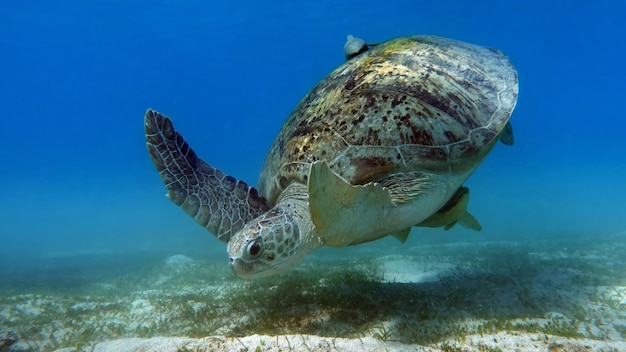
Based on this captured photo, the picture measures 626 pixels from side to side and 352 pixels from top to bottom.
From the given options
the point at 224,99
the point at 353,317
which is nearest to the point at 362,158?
the point at 353,317

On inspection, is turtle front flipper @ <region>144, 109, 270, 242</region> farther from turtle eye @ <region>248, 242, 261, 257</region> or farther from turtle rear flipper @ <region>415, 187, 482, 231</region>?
turtle rear flipper @ <region>415, 187, 482, 231</region>

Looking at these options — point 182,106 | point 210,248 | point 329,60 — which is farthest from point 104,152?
point 210,248

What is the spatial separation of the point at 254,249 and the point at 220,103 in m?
97.8

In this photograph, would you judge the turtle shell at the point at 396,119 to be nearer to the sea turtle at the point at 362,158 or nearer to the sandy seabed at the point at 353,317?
the sea turtle at the point at 362,158

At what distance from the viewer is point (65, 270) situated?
13.5m

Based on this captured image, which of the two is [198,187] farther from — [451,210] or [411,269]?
[411,269]

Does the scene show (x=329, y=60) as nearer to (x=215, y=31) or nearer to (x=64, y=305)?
(x=215, y=31)

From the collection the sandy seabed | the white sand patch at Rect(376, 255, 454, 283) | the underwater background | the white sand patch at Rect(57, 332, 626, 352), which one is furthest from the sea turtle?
the underwater background

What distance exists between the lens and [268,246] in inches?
120

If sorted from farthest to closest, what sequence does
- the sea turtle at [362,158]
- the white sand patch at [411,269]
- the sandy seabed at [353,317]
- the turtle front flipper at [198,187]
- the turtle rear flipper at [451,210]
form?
the white sand patch at [411,269] → the turtle rear flipper at [451,210] → the turtle front flipper at [198,187] → the sea turtle at [362,158] → the sandy seabed at [353,317]

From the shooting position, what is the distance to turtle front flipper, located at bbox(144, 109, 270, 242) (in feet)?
14.4

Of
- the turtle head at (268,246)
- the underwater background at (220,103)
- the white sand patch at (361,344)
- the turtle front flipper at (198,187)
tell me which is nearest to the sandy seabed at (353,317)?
the white sand patch at (361,344)

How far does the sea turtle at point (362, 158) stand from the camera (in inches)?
125

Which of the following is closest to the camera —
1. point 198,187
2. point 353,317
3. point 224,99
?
point 353,317
